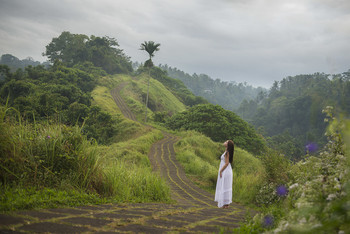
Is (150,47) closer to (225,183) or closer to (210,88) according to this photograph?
(225,183)

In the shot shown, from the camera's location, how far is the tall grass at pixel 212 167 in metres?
8.62

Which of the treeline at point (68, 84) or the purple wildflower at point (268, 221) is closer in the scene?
the purple wildflower at point (268, 221)

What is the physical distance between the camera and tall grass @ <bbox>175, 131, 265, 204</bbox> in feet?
28.3

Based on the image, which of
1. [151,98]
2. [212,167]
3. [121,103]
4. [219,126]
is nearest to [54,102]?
[219,126]

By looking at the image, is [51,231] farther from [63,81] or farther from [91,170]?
[63,81]

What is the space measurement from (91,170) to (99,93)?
42106 millimetres

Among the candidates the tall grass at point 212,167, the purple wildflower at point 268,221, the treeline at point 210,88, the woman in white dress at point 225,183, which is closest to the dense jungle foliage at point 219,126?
the tall grass at point 212,167

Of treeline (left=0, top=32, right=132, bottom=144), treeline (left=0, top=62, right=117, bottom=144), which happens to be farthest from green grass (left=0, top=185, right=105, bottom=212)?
treeline (left=0, top=62, right=117, bottom=144)

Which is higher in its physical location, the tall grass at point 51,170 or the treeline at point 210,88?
the treeline at point 210,88

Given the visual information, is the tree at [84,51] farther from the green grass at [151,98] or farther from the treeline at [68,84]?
the green grass at [151,98]

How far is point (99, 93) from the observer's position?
44.6m

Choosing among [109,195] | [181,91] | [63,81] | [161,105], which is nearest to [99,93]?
[63,81]

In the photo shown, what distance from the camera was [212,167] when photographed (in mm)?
15180

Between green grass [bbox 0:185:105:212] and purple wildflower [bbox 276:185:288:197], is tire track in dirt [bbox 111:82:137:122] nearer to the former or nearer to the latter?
purple wildflower [bbox 276:185:288:197]
